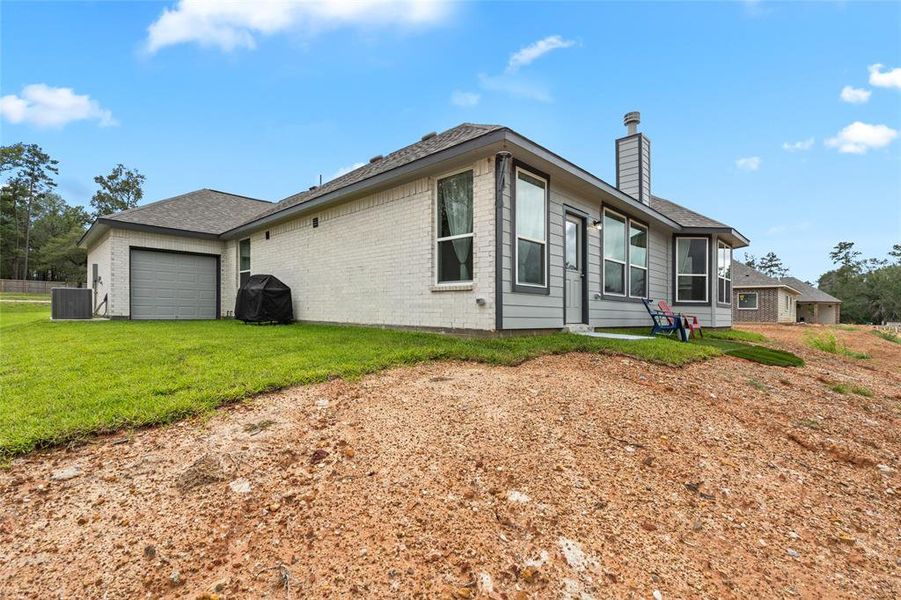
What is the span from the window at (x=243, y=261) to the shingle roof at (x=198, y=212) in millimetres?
1007

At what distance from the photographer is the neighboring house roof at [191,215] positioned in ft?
36.0

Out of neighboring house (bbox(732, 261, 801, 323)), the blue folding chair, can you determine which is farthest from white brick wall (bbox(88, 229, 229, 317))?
neighboring house (bbox(732, 261, 801, 323))

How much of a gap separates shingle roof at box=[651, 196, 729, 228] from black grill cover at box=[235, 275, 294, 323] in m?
9.89

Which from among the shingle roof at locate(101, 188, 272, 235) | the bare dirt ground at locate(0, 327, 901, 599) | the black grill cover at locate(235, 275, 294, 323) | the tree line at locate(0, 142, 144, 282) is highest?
the tree line at locate(0, 142, 144, 282)

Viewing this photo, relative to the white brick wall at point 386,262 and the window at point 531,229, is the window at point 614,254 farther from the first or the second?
the white brick wall at point 386,262

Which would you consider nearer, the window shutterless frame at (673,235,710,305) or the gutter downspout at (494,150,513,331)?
the gutter downspout at (494,150,513,331)

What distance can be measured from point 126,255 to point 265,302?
200 inches

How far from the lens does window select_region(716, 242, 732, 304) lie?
11186 millimetres

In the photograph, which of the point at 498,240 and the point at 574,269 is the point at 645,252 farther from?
the point at 498,240

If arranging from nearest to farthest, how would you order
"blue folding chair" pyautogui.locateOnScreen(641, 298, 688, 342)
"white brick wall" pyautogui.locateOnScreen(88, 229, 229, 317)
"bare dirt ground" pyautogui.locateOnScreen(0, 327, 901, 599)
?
"bare dirt ground" pyautogui.locateOnScreen(0, 327, 901, 599) → "blue folding chair" pyautogui.locateOnScreen(641, 298, 688, 342) → "white brick wall" pyautogui.locateOnScreen(88, 229, 229, 317)

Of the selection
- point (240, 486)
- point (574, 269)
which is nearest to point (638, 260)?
point (574, 269)

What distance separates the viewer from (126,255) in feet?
35.3

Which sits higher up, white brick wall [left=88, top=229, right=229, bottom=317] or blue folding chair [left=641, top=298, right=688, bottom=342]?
white brick wall [left=88, top=229, right=229, bottom=317]

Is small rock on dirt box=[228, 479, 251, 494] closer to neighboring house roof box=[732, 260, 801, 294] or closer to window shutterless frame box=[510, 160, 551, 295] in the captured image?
window shutterless frame box=[510, 160, 551, 295]
